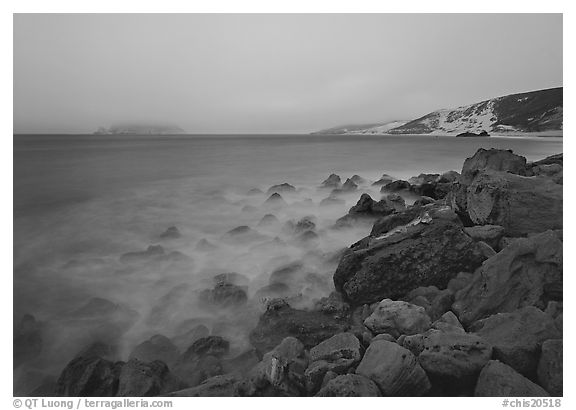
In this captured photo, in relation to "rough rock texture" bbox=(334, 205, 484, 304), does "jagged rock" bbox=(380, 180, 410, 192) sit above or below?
above

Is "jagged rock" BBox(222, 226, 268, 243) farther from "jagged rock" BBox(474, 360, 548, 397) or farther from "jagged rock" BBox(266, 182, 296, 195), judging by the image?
"jagged rock" BBox(474, 360, 548, 397)

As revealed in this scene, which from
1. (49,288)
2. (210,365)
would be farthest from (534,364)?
(49,288)

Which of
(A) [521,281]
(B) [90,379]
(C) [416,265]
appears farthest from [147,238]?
(A) [521,281]

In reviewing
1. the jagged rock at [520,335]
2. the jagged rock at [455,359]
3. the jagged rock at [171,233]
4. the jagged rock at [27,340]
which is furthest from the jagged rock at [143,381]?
the jagged rock at [520,335]

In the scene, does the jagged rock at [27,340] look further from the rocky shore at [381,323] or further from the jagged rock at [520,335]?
the jagged rock at [520,335]

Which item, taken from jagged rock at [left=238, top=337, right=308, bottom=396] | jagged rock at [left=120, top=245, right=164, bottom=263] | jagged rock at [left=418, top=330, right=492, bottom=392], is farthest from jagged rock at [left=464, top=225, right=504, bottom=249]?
jagged rock at [left=120, top=245, right=164, bottom=263]

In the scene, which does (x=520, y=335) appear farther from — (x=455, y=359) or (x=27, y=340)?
(x=27, y=340)
